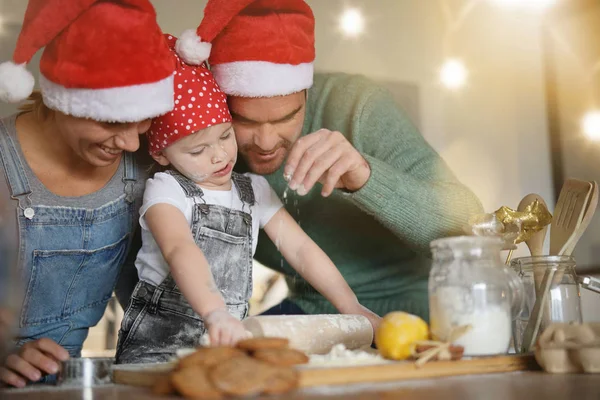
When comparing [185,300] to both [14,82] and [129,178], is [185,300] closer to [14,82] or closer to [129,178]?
[129,178]

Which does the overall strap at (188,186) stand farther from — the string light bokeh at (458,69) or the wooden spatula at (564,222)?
the string light bokeh at (458,69)

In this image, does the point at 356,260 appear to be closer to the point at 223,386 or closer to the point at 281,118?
the point at 281,118

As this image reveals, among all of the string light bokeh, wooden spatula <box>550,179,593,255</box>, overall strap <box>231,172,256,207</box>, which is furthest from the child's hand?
the string light bokeh

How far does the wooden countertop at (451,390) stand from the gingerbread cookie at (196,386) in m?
0.05

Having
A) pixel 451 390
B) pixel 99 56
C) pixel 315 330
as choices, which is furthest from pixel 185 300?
pixel 451 390

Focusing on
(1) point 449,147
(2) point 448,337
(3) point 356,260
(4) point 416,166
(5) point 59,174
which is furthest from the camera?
(1) point 449,147

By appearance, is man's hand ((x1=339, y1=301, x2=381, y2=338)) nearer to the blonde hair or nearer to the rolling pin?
the rolling pin

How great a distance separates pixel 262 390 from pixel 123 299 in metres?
0.75

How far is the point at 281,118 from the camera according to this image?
115 centimetres

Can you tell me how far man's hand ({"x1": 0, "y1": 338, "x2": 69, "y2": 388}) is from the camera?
0.92 m

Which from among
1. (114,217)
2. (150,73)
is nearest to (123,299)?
(114,217)

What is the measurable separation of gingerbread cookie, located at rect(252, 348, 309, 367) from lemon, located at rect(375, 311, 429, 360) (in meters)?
0.15

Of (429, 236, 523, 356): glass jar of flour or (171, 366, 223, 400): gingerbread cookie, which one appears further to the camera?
(429, 236, 523, 356): glass jar of flour

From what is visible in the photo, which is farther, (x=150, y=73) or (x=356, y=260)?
(x=356, y=260)
